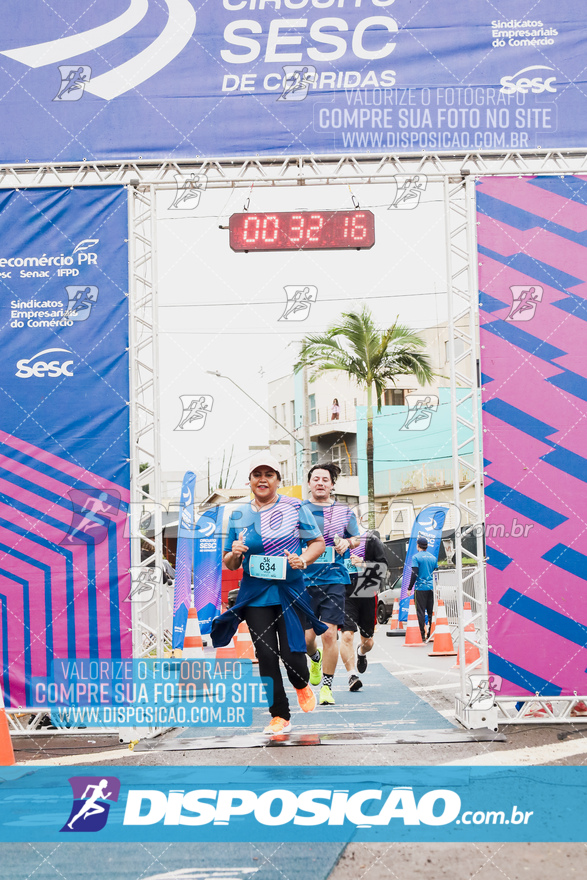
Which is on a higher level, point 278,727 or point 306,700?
point 306,700

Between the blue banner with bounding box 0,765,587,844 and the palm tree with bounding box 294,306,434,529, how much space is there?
13.6 meters

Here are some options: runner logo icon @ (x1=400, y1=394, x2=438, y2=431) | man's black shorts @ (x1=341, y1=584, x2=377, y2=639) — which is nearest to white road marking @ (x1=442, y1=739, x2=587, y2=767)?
man's black shorts @ (x1=341, y1=584, x2=377, y2=639)

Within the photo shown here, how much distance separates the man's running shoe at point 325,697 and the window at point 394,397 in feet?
51.8

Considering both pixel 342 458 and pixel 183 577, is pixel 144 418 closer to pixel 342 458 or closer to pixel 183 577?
pixel 183 577

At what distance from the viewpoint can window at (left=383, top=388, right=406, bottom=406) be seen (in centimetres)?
2345

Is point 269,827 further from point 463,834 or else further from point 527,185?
point 527,185

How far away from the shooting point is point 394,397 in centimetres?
2405

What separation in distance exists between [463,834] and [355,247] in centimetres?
450

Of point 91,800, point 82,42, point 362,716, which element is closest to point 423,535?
point 362,716

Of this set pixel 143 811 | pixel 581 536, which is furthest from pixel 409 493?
pixel 143 811

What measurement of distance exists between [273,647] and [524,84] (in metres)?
5.05

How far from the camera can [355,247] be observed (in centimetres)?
706

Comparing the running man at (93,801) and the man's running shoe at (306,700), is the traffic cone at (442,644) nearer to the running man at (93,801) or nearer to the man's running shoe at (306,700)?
the man's running shoe at (306,700)

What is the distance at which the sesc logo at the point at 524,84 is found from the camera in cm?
722
